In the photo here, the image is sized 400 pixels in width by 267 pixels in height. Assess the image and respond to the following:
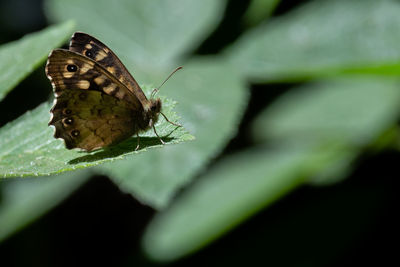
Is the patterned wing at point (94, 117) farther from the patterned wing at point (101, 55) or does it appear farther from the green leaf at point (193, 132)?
the green leaf at point (193, 132)

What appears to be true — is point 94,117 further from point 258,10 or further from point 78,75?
point 258,10

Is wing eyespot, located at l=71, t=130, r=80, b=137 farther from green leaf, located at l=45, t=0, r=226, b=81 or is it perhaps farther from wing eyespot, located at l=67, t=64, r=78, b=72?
green leaf, located at l=45, t=0, r=226, b=81

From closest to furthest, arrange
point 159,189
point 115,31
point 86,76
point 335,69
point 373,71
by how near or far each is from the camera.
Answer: point 86,76, point 159,189, point 373,71, point 335,69, point 115,31

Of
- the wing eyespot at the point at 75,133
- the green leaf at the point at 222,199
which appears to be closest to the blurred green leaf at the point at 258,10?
the green leaf at the point at 222,199

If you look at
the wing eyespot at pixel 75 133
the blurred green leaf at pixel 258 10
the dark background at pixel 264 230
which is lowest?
the dark background at pixel 264 230

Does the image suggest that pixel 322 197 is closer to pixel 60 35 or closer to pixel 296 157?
pixel 296 157

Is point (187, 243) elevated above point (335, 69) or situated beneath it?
situated beneath

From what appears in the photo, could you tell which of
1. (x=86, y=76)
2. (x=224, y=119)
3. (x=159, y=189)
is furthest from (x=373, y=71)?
(x=86, y=76)
